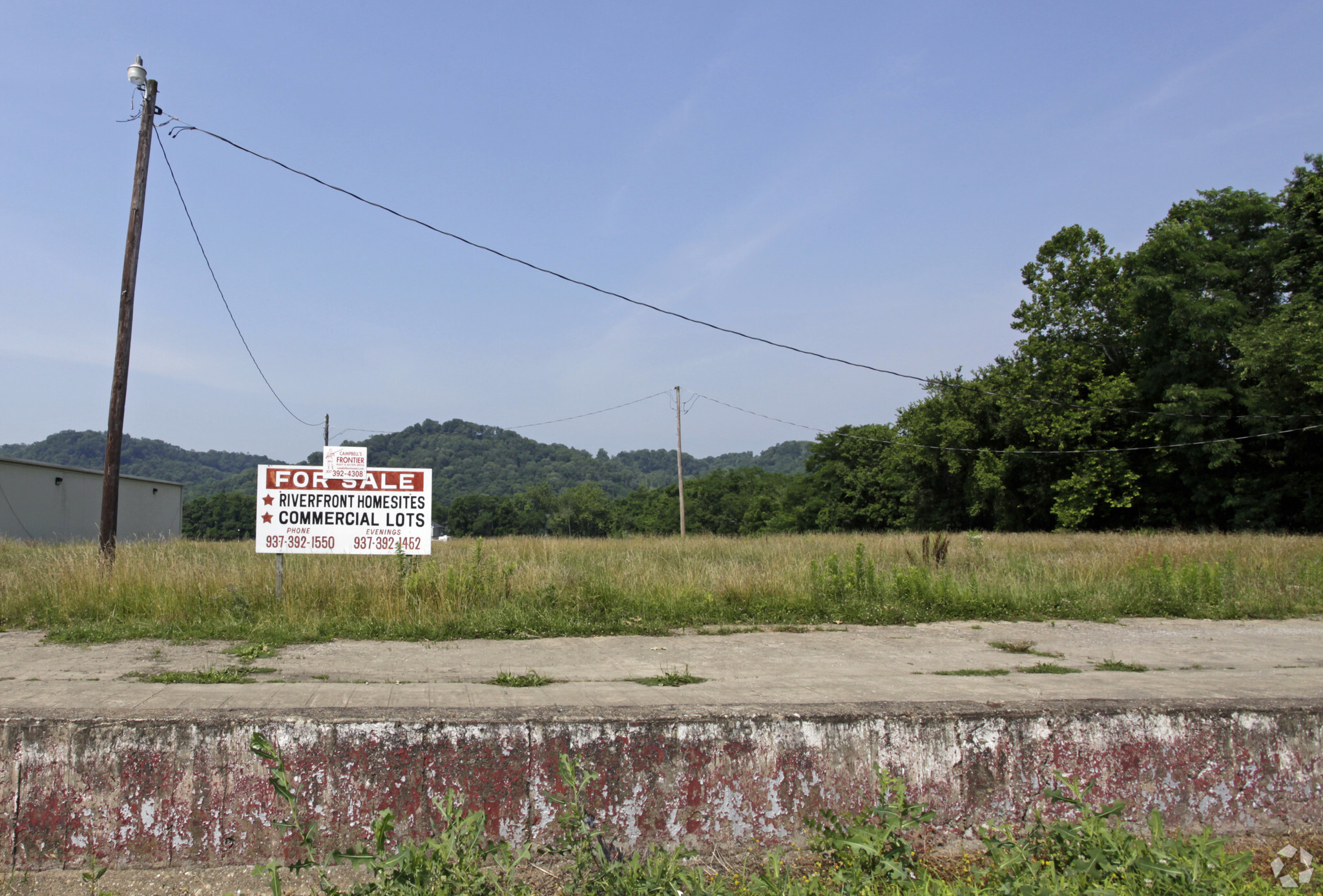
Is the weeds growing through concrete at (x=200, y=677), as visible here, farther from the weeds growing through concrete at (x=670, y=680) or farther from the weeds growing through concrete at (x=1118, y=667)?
the weeds growing through concrete at (x=1118, y=667)

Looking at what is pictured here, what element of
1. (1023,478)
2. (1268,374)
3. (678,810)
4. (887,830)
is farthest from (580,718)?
(1023,478)

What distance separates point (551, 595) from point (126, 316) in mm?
A: 8396

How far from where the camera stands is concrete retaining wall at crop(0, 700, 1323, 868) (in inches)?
129

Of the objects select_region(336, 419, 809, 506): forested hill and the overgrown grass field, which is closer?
the overgrown grass field

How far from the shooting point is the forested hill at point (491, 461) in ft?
253

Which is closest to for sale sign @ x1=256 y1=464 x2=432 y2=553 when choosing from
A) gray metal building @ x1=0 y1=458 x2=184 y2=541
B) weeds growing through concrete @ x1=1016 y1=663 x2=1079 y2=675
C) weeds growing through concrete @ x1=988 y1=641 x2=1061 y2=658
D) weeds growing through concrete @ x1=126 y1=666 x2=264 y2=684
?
weeds growing through concrete @ x1=126 y1=666 x2=264 y2=684

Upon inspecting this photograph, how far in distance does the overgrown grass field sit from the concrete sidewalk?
52 centimetres

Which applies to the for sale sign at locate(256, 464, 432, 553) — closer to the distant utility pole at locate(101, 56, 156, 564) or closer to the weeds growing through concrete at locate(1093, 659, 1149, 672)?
the distant utility pole at locate(101, 56, 156, 564)

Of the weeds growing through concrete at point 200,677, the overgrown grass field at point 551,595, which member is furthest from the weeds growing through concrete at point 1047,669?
the weeds growing through concrete at point 200,677

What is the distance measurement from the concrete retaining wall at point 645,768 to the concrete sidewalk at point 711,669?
0.84 ft

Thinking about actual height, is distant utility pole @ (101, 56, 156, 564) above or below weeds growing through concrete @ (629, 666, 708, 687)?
above

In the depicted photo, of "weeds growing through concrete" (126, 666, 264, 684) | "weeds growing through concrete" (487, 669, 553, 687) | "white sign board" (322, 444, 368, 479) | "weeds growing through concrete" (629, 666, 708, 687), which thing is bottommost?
"weeds growing through concrete" (629, 666, 708, 687)

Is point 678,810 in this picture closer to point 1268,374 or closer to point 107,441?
point 107,441

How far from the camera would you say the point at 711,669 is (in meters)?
6.24
